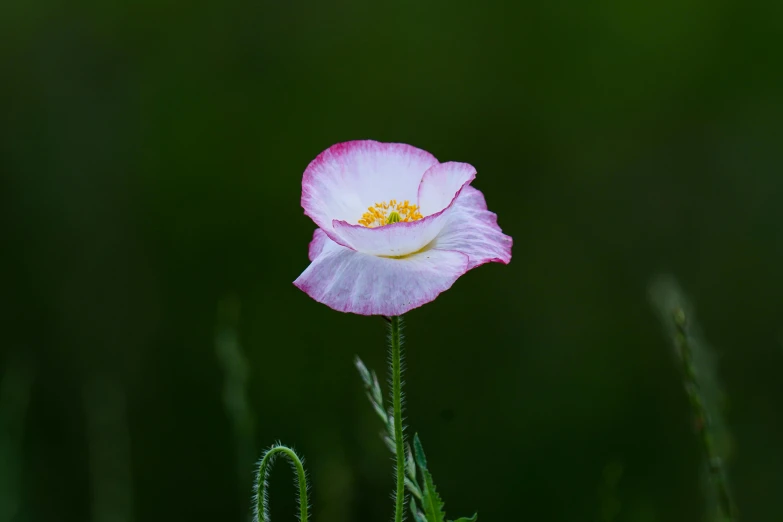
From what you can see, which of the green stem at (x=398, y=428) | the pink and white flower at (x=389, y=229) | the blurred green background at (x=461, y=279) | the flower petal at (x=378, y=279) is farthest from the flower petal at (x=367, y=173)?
the blurred green background at (x=461, y=279)

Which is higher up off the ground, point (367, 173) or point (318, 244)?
point (367, 173)

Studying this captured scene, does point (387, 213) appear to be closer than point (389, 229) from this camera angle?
No

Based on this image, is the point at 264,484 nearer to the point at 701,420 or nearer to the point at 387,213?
the point at 387,213

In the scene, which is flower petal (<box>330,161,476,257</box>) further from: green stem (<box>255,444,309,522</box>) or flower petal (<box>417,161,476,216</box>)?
green stem (<box>255,444,309,522</box>)

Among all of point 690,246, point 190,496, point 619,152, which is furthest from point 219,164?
point 690,246

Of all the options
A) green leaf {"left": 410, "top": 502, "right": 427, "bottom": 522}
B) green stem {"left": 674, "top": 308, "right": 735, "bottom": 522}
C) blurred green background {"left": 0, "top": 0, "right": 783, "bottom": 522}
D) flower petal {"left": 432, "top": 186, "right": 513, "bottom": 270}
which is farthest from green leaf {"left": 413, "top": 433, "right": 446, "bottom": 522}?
blurred green background {"left": 0, "top": 0, "right": 783, "bottom": 522}

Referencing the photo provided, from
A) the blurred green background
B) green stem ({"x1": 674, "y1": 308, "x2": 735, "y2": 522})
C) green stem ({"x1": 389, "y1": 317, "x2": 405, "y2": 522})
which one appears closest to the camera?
green stem ({"x1": 389, "y1": 317, "x2": 405, "y2": 522})

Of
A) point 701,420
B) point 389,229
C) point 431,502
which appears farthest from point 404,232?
point 701,420
